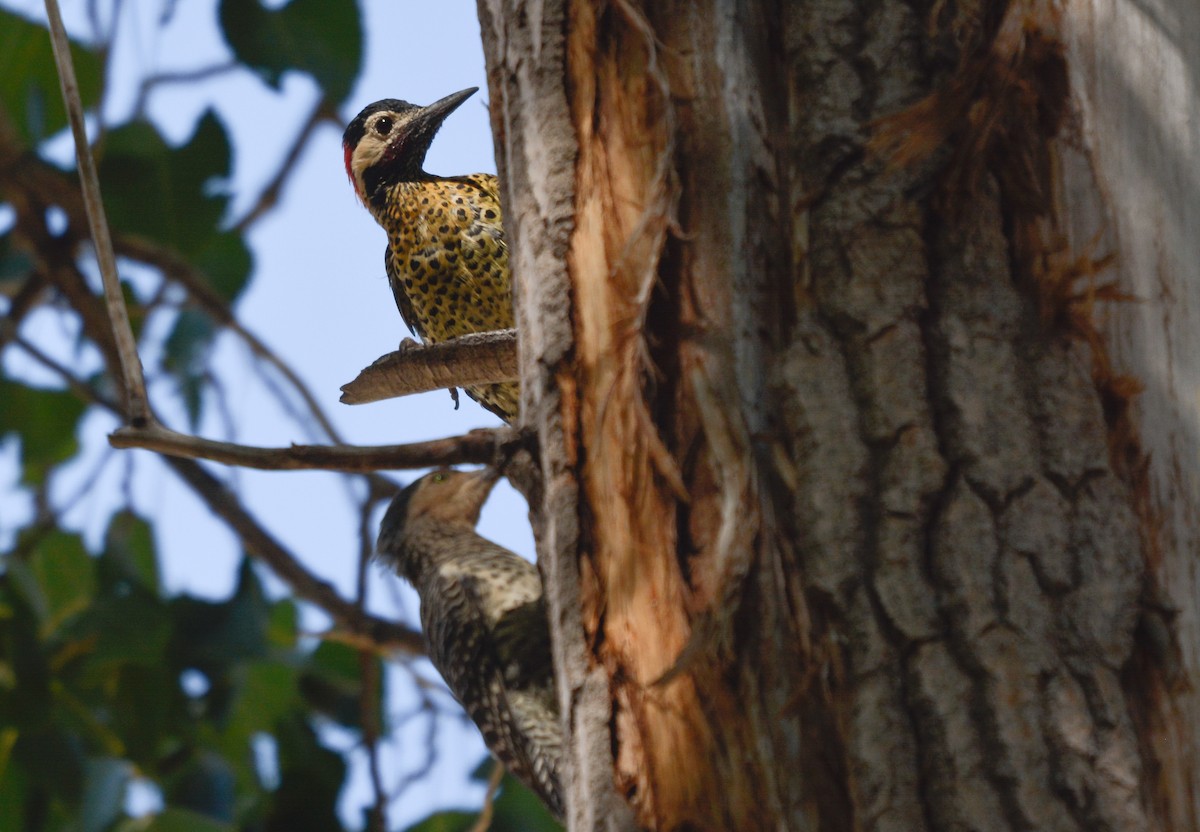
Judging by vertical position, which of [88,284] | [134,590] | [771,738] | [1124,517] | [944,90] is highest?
[88,284]

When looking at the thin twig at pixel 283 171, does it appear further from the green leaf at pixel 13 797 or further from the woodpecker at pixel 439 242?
the green leaf at pixel 13 797

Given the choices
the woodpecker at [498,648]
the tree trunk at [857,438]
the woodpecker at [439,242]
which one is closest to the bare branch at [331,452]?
the tree trunk at [857,438]

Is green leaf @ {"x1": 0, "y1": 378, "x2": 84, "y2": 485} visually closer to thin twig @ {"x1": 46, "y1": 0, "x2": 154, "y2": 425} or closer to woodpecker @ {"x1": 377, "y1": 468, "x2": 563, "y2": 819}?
woodpecker @ {"x1": 377, "y1": 468, "x2": 563, "y2": 819}

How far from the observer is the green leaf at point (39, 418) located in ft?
15.7

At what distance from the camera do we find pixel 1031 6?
1344 mm

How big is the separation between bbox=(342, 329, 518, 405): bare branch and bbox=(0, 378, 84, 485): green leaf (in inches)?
111

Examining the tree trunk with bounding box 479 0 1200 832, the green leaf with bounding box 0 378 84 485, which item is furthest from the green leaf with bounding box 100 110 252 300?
the tree trunk with bounding box 479 0 1200 832

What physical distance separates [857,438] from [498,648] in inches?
95.5

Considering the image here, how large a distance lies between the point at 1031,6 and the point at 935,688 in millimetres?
669

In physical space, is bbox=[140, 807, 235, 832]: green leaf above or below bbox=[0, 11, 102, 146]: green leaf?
below

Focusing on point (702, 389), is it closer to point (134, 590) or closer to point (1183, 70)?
point (1183, 70)

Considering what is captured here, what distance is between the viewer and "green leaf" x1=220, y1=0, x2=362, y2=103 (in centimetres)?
368

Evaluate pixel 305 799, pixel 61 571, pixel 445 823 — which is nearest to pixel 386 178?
pixel 61 571

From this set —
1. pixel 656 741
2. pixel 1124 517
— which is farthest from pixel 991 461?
pixel 656 741
